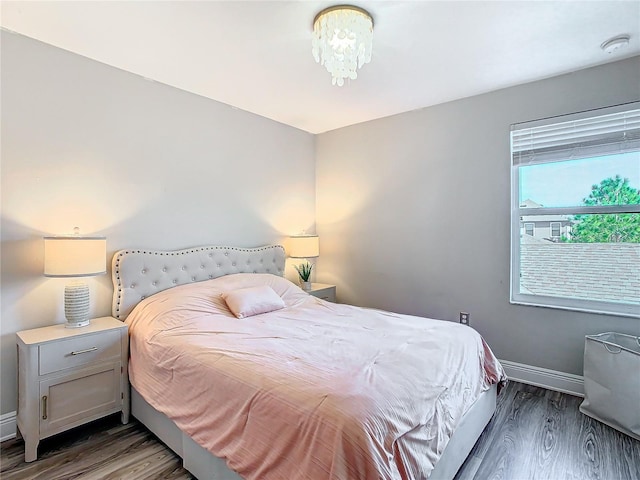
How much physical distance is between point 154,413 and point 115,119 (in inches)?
81.9

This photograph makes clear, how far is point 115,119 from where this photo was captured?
2562 millimetres

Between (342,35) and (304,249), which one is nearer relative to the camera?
(342,35)

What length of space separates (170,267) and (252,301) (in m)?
0.76

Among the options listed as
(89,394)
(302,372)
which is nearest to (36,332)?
(89,394)

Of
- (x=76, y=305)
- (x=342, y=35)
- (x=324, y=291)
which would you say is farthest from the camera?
(x=324, y=291)

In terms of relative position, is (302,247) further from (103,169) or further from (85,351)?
(85,351)

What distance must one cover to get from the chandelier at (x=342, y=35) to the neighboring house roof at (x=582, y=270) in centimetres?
210

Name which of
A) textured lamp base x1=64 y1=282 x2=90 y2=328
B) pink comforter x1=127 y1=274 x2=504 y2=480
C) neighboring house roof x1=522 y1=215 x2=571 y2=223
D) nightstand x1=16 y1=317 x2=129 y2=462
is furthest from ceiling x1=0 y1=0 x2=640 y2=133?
nightstand x1=16 y1=317 x2=129 y2=462

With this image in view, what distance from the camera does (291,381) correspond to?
1.42m

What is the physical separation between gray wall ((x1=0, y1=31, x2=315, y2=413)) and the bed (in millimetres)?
359

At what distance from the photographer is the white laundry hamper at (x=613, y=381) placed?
6.96 feet

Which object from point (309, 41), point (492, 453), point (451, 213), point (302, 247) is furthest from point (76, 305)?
point (451, 213)

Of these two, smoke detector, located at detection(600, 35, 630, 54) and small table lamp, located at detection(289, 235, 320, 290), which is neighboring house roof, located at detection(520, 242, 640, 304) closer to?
smoke detector, located at detection(600, 35, 630, 54)

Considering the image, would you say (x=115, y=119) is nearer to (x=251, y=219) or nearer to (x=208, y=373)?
(x=251, y=219)
